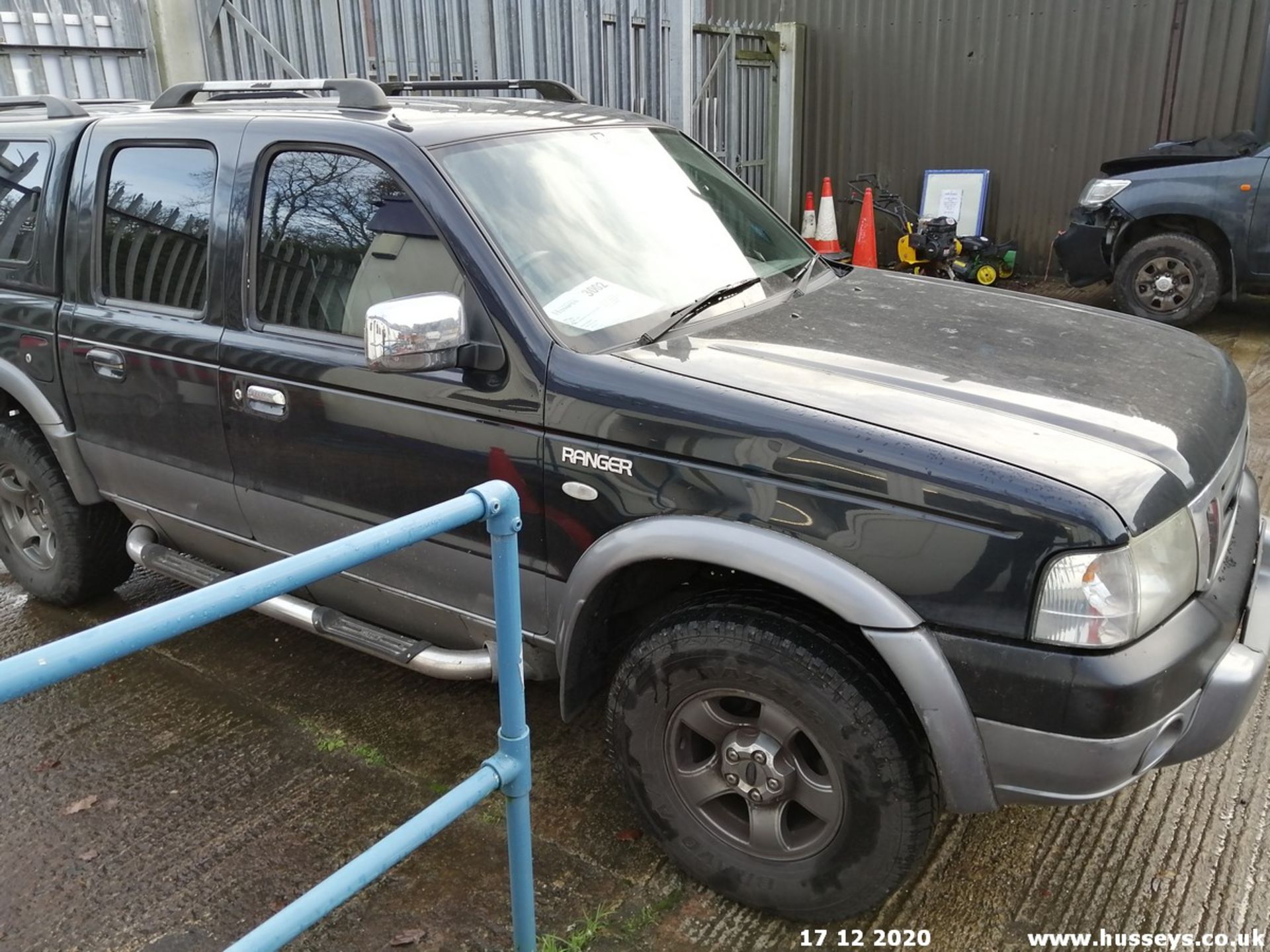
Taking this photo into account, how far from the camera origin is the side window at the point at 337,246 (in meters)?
2.84

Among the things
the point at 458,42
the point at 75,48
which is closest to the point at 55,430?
the point at 75,48

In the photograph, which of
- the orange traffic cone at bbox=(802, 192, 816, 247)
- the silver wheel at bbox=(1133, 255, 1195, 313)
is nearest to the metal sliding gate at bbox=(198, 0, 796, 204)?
the orange traffic cone at bbox=(802, 192, 816, 247)

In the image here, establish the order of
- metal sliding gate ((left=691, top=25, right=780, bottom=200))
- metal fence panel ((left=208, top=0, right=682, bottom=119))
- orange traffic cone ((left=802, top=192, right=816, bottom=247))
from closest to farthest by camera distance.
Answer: metal fence panel ((left=208, top=0, right=682, bottom=119)), metal sliding gate ((left=691, top=25, right=780, bottom=200)), orange traffic cone ((left=802, top=192, right=816, bottom=247))

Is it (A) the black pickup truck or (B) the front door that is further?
(B) the front door

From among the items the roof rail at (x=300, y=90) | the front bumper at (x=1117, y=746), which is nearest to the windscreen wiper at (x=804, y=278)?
the roof rail at (x=300, y=90)

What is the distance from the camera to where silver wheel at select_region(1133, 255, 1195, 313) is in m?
7.89

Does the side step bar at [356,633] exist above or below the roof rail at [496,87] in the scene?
below

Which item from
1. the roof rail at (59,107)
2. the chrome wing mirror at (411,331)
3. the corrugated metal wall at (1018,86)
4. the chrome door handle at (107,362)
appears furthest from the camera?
the corrugated metal wall at (1018,86)

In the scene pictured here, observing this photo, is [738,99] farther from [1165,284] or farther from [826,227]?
[1165,284]

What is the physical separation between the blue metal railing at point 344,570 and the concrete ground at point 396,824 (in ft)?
1.81

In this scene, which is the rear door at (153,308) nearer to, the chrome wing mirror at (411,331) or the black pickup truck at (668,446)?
the black pickup truck at (668,446)

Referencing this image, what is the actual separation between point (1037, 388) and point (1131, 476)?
1.39 ft

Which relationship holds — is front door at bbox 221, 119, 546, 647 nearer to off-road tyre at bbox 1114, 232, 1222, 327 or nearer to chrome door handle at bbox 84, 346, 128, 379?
chrome door handle at bbox 84, 346, 128, 379

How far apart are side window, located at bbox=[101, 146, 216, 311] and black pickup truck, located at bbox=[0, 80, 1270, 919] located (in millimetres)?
13
